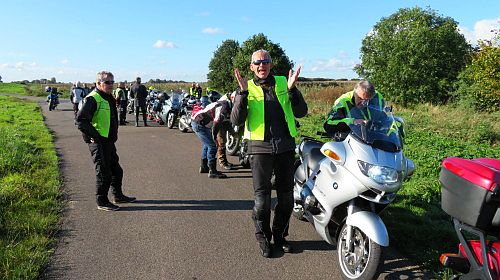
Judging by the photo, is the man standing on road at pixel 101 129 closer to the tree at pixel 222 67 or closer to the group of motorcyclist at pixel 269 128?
the group of motorcyclist at pixel 269 128

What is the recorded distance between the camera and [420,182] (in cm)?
662

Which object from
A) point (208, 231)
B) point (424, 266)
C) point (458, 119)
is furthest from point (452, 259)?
point (458, 119)

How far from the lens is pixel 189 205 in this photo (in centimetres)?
598

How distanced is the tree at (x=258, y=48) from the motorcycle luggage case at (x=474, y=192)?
25130 mm

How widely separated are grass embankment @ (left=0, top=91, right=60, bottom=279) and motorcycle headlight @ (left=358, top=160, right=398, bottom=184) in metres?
3.14

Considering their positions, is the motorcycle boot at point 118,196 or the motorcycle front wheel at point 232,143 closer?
the motorcycle boot at point 118,196

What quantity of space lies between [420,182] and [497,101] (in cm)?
1695

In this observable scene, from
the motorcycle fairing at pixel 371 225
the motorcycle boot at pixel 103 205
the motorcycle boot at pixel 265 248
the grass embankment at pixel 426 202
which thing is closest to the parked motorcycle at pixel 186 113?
the grass embankment at pixel 426 202

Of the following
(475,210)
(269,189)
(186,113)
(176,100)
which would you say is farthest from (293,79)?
(176,100)

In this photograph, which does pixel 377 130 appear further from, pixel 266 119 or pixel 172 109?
pixel 172 109

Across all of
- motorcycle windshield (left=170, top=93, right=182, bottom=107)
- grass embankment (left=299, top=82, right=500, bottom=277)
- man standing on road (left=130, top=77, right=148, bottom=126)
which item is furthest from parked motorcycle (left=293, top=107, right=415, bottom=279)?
man standing on road (left=130, top=77, right=148, bottom=126)

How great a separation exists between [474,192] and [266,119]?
6.69ft

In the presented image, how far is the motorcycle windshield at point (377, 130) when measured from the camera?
3768 millimetres

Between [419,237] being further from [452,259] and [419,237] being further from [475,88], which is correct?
[475,88]
